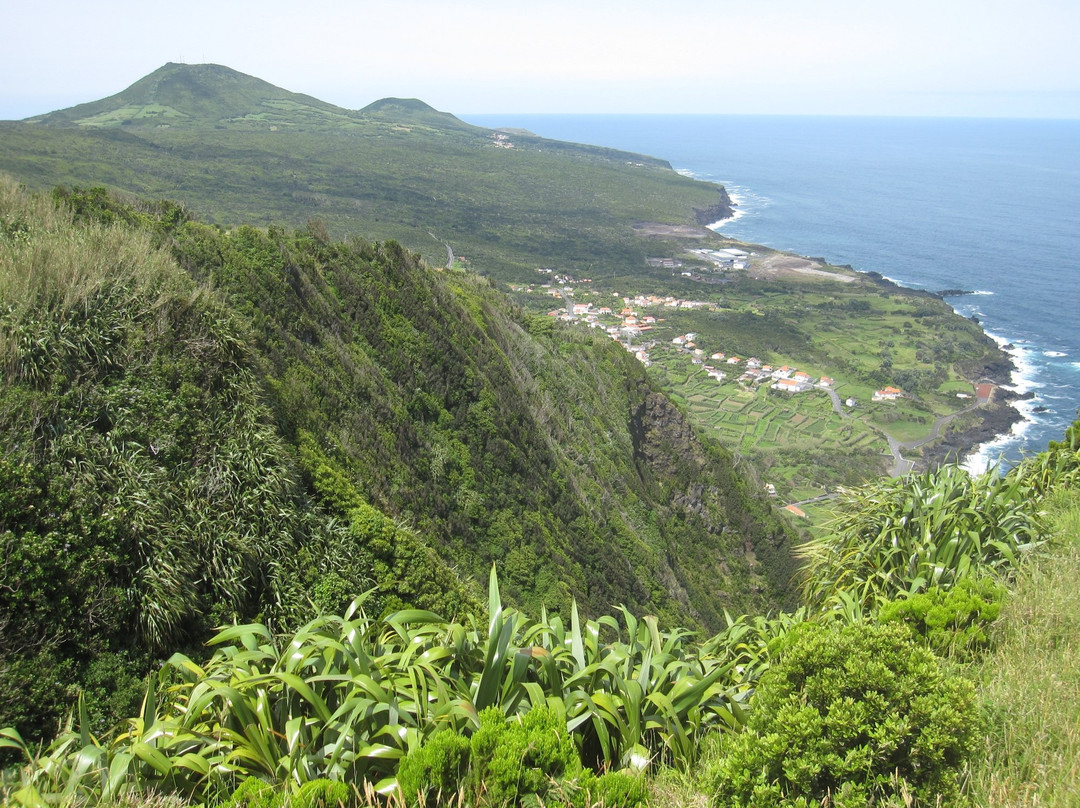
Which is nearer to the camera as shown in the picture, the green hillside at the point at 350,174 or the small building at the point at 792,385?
the small building at the point at 792,385

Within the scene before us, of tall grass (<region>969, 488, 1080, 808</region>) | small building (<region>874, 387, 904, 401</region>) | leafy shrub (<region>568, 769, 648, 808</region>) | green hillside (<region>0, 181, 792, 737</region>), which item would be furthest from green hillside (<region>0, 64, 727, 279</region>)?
leafy shrub (<region>568, 769, 648, 808</region>)

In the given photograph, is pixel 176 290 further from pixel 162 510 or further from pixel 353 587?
pixel 353 587

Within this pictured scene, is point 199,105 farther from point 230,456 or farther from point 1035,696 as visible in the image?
point 1035,696

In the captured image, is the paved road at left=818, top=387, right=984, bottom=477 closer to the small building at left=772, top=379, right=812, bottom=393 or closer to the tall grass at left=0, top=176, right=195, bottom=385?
the small building at left=772, top=379, right=812, bottom=393

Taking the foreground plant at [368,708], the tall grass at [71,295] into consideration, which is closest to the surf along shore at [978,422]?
Result: the foreground plant at [368,708]

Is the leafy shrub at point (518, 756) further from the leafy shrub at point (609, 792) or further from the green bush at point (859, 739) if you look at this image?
the green bush at point (859, 739)

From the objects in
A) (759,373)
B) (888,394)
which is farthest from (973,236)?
(759,373)
